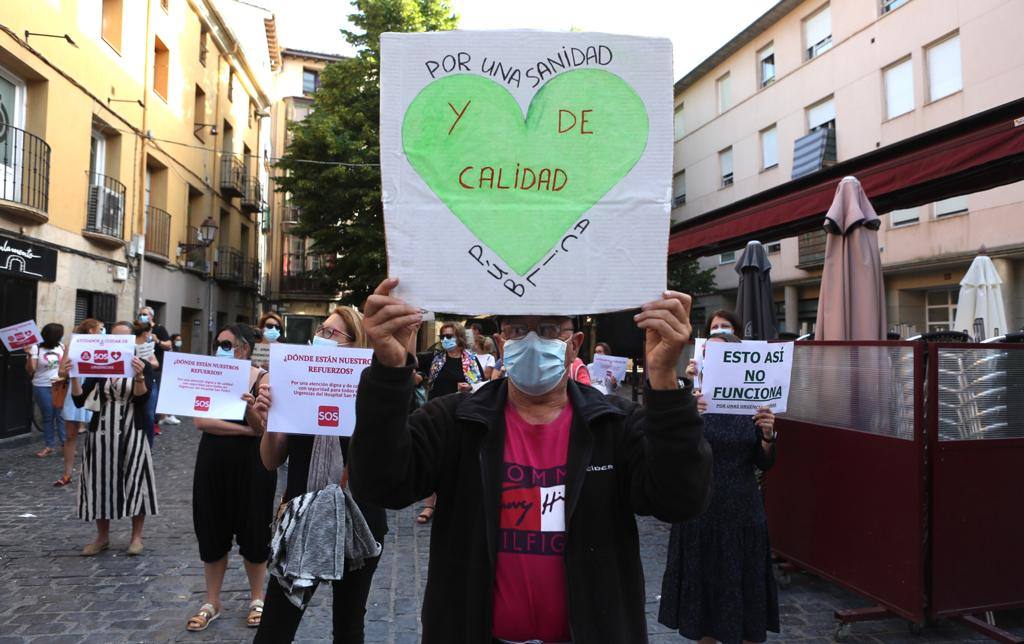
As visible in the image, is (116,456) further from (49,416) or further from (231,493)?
(49,416)

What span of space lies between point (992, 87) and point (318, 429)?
62.1 feet

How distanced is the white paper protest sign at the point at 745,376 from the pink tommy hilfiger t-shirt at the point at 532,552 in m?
2.03

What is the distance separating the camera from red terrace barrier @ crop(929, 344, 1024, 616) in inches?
166

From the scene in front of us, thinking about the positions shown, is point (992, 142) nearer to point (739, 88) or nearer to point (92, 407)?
point (92, 407)

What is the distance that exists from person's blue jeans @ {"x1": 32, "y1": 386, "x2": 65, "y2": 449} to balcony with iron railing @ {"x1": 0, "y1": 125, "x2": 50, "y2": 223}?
10.8 ft

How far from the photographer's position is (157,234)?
1861cm

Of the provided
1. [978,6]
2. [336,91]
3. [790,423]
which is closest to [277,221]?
[336,91]

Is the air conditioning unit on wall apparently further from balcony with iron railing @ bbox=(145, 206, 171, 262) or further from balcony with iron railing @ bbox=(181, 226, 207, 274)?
balcony with iron railing @ bbox=(181, 226, 207, 274)

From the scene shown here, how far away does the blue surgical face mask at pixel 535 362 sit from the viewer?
81.0 inches

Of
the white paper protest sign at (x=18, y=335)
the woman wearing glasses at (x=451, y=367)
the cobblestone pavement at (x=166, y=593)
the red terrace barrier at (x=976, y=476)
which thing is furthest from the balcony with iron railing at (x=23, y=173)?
the red terrace barrier at (x=976, y=476)

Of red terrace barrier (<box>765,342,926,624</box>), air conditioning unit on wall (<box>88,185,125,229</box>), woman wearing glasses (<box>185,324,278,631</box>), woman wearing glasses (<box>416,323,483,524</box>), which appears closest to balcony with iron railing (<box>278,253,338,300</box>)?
air conditioning unit on wall (<box>88,185,125,229</box>)

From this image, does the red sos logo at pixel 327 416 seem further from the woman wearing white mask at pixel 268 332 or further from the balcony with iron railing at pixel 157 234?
the balcony with iron railing at pixel 157 234

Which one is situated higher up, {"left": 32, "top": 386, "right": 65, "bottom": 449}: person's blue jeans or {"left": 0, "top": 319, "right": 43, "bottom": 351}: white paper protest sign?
{"left": 0, "top": 319, "right": 43, "bottom": 351}: white paper protest sign

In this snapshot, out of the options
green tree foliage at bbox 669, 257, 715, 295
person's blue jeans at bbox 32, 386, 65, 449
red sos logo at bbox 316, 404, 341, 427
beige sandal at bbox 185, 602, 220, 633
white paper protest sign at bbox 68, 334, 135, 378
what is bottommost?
Answer: beige sandal at bbox 185, 602, 220, 633
